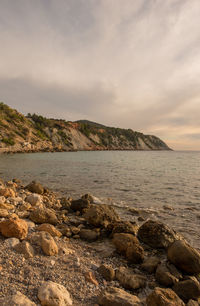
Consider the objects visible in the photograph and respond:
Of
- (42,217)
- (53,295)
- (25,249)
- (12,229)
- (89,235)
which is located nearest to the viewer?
(53,295)

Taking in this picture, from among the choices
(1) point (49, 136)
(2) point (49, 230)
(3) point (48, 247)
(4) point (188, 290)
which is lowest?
(4) point (188, 290)

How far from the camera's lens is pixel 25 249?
167 inches

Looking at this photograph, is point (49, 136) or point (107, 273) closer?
point (107, 273)

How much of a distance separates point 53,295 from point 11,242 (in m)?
2.17

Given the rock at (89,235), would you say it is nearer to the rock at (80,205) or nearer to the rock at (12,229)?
the rock at (12,229)

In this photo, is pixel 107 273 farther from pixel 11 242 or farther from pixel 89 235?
pixel 11 242

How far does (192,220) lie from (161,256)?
169 inches

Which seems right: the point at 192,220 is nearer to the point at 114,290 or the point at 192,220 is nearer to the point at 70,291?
the point at 114,290

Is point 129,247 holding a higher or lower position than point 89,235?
higher

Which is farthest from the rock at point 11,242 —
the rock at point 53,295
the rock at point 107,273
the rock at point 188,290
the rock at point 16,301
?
the rock at point 188,290

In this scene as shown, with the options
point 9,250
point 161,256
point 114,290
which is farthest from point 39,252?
point 161,256

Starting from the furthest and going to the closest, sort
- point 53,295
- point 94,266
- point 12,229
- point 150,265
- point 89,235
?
point 89,235
point 12,229
point 150,265
point 94,266
point 53,295

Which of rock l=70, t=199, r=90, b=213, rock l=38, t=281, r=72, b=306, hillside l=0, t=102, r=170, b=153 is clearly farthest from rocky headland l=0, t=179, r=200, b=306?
hillside l=0, t=102, r=170, b=153

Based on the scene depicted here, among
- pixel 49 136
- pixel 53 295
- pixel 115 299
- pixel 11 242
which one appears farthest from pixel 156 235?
pixel 49 136
